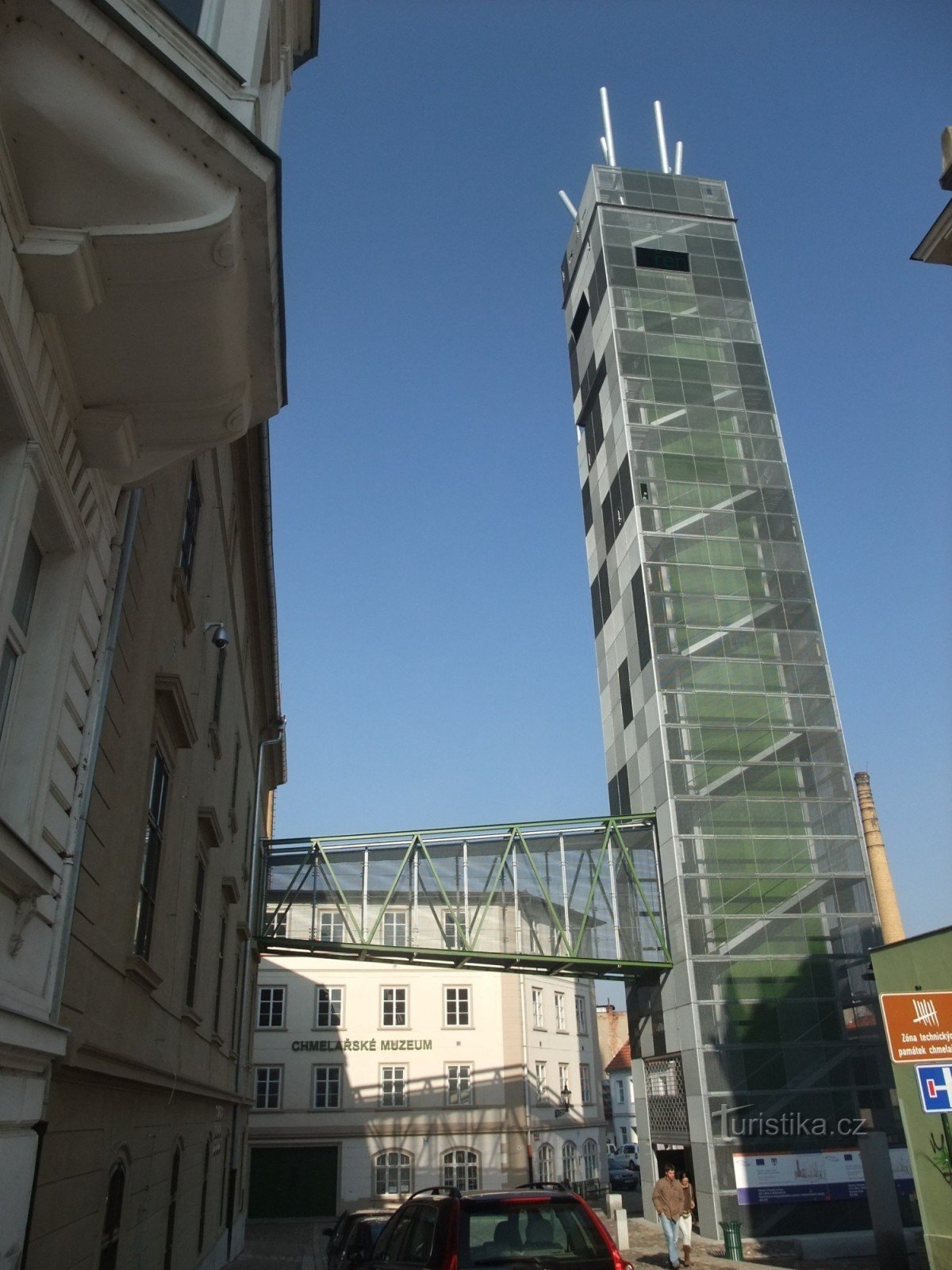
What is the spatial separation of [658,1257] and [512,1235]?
1435 centimetres

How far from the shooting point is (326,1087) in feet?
128

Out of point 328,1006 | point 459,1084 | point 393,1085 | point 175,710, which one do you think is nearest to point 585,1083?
point 459,1084

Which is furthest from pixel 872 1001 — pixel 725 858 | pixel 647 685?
pixel 647 685

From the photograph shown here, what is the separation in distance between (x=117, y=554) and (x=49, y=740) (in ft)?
6.78

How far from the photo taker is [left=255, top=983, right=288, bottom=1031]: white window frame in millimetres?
39469

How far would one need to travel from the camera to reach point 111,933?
8219 millimetres

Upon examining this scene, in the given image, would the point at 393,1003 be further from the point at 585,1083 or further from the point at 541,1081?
the point at 585,1083

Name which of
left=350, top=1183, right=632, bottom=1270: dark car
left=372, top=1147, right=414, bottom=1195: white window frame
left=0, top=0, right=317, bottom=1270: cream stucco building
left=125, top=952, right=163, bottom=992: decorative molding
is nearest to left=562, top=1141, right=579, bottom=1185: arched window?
left=372, top=1147, right=414, bottom=1195: white window frame

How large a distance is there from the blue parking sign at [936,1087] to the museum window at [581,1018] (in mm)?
37010

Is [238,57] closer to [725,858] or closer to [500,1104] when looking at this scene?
→ [725,858]

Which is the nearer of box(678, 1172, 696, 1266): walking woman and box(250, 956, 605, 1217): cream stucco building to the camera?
box(678, 1172, 696, 1266): walking woman

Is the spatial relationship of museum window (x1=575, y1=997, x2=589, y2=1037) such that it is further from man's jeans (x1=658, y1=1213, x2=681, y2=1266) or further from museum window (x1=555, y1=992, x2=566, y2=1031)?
man's jeans (x1=658, y1=1213, x2=681, y2=1266)

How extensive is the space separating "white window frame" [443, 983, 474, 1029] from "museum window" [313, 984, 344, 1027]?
436 centimetres

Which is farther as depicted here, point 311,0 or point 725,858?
point 725,858
